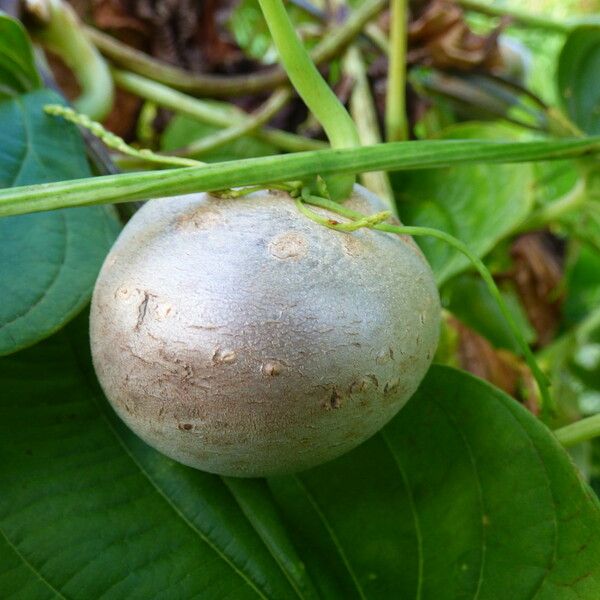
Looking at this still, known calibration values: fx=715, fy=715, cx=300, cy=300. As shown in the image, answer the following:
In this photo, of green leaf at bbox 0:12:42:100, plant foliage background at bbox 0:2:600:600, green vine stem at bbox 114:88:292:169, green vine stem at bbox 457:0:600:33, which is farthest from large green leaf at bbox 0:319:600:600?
green vine stem at bbox 457:0:600:33

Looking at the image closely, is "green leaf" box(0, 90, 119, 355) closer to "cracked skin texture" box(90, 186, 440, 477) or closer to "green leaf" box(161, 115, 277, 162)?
"cracked skin texture" box(90, 186, 440, 477)

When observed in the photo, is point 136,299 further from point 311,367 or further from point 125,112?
point 125,112

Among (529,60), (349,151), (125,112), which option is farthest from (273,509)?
(529,60)

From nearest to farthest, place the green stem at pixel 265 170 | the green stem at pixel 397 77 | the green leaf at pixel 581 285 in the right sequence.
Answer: the green stem at pixel 265 170, the green stem at pixel 397 77, the green leaf at pixel 581 285

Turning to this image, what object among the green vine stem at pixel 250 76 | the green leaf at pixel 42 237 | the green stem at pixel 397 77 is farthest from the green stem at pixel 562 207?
the green leaf at pixel 42 237

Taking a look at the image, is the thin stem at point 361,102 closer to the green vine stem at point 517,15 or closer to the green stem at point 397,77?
the green stem at point 397,77
